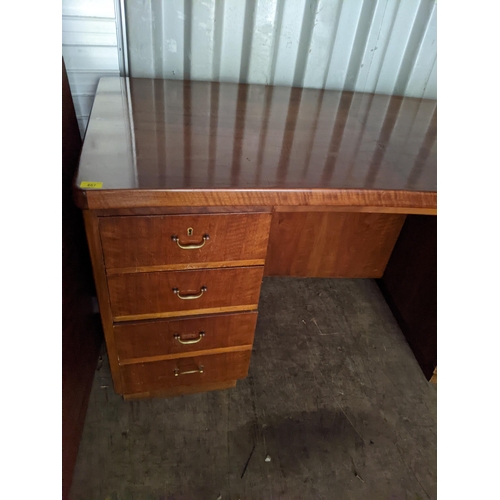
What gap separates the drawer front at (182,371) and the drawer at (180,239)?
0.35 metres

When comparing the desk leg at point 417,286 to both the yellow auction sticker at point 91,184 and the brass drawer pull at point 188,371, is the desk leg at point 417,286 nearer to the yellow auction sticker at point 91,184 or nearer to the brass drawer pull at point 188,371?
the brass drawer pull at point 188,371

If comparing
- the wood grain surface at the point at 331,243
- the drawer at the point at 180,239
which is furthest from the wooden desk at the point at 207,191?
the wood grain surface at the point at 331,243

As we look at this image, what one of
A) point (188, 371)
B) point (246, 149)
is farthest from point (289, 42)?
point (188, 371)

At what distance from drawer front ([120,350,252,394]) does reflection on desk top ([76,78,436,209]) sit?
53 centimetres

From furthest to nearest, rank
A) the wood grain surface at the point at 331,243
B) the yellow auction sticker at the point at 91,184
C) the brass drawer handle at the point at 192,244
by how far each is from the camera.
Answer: the wood grain surface at the point at 331,243
the brass drawer handle at the point at 192,244
the yellow auction sticker at the point at 91,184

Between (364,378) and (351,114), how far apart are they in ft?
2.90

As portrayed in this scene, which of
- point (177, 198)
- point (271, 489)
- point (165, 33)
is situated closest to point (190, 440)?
point (271, 489)

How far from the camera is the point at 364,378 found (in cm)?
136

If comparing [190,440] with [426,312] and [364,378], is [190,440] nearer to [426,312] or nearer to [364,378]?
[364,378]

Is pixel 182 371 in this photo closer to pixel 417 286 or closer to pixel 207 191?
pixel 207 191

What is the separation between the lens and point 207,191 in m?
0.76

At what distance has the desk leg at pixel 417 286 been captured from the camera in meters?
1.38

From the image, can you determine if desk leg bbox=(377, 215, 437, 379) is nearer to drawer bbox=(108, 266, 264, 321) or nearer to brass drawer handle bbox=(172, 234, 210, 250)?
drawer bbox=(108, 266, 264, 321)

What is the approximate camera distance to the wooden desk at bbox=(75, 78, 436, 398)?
0.79m
